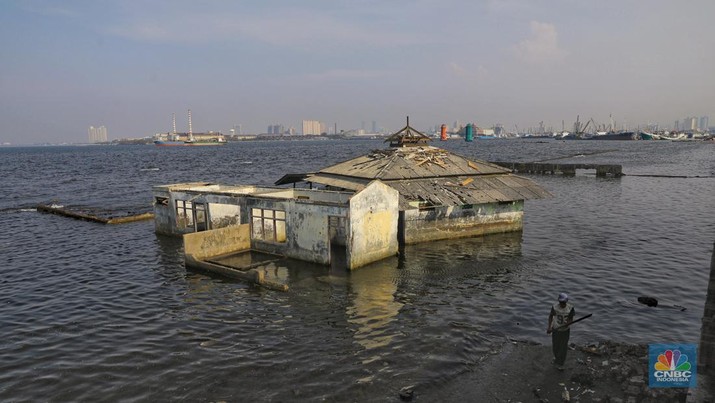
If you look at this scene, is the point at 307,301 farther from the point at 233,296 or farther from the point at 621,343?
the point at 621,343

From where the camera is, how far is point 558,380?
497 inches

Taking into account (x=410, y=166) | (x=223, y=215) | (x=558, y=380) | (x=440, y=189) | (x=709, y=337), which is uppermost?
(x=410, y=166)

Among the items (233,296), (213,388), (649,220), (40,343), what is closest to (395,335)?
(213,388)

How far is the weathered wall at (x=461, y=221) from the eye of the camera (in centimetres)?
2898

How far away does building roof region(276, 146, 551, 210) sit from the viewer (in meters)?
29.1

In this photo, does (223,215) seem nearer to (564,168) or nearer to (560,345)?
(560,345)

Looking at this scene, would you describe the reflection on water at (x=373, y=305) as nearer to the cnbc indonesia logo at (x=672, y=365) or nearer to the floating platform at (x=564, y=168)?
the cnbc indonesia logo at (x=672, y=365)

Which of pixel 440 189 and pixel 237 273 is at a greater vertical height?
pixel 440 189

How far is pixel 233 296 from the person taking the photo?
2067 cm

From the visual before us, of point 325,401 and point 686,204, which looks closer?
point 325,401

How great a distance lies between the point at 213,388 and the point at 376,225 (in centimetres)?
1338

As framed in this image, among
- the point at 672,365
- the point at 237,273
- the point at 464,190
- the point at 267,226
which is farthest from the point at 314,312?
the point at 464,190

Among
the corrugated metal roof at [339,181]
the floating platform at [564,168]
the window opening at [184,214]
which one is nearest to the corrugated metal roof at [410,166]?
the corrugated metal roof at [339,181]

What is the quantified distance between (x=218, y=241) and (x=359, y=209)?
9232 mm
